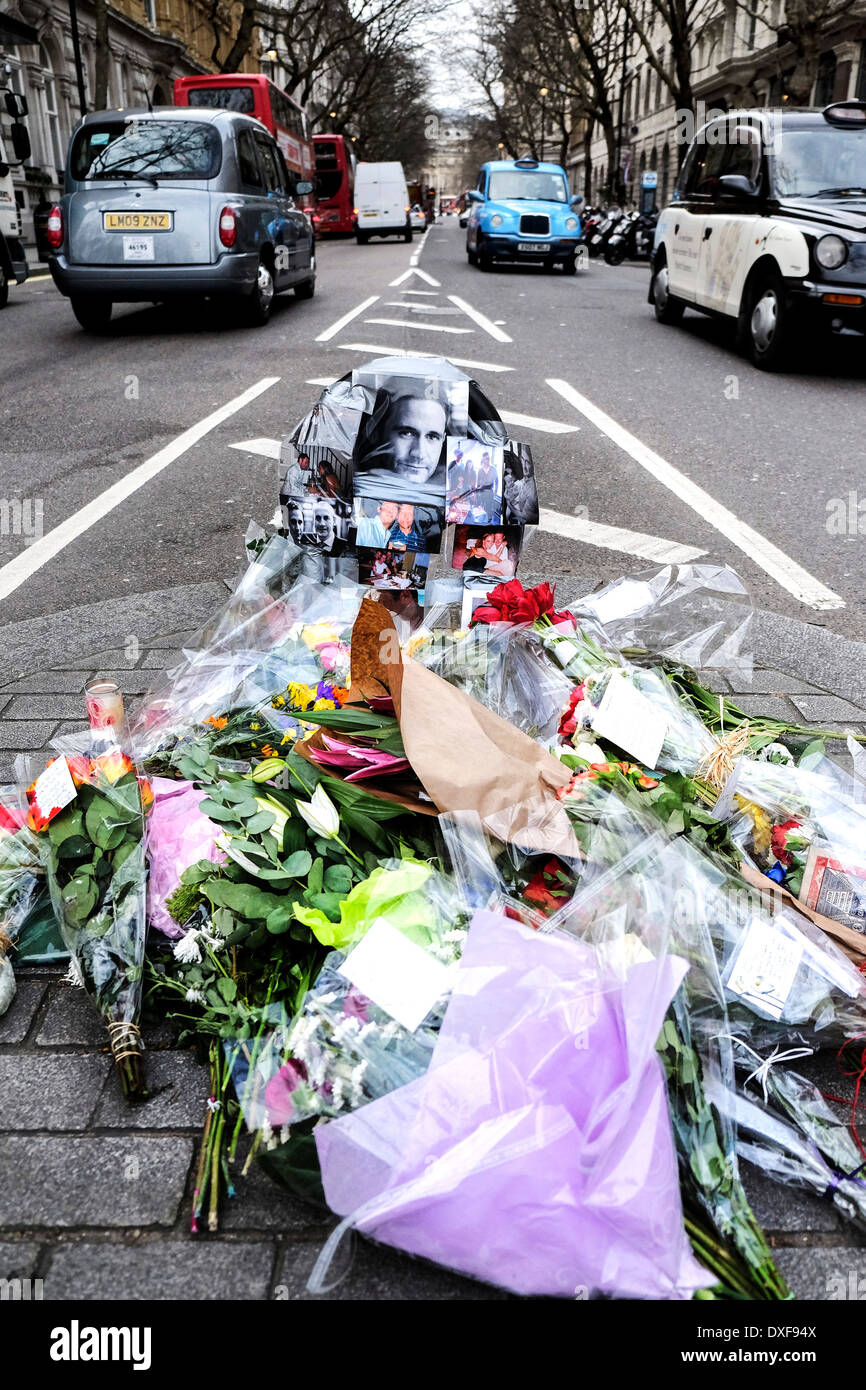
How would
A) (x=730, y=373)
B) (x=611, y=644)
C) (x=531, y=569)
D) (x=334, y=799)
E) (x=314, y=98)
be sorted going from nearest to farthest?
(x=334, y=799)
(x=611, y=644)
(x=531, y=569)
(x=730, y=373)
(x=314, y=98)

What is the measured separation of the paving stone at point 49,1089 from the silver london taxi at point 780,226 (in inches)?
316

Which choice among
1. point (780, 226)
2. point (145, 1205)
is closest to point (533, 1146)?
point (145, 1205)

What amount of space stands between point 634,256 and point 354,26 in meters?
27.3

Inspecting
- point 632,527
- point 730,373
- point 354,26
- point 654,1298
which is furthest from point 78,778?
point 354,26

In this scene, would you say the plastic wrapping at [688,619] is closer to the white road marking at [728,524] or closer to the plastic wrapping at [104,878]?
the white road marking at [728,524]

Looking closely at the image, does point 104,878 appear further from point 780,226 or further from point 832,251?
point 780,226

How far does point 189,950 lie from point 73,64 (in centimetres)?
3989

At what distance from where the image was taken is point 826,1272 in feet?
5.18

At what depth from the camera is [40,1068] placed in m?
1.94

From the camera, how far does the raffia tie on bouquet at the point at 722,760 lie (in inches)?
98.1

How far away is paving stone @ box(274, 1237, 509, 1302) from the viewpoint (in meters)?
1.54

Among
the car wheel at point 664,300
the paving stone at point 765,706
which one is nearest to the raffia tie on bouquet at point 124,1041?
the paving stone at point 765,706

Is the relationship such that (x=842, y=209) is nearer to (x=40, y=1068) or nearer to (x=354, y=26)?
(x=40, y=1068)

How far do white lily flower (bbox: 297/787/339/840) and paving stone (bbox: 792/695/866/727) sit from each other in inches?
68.6
